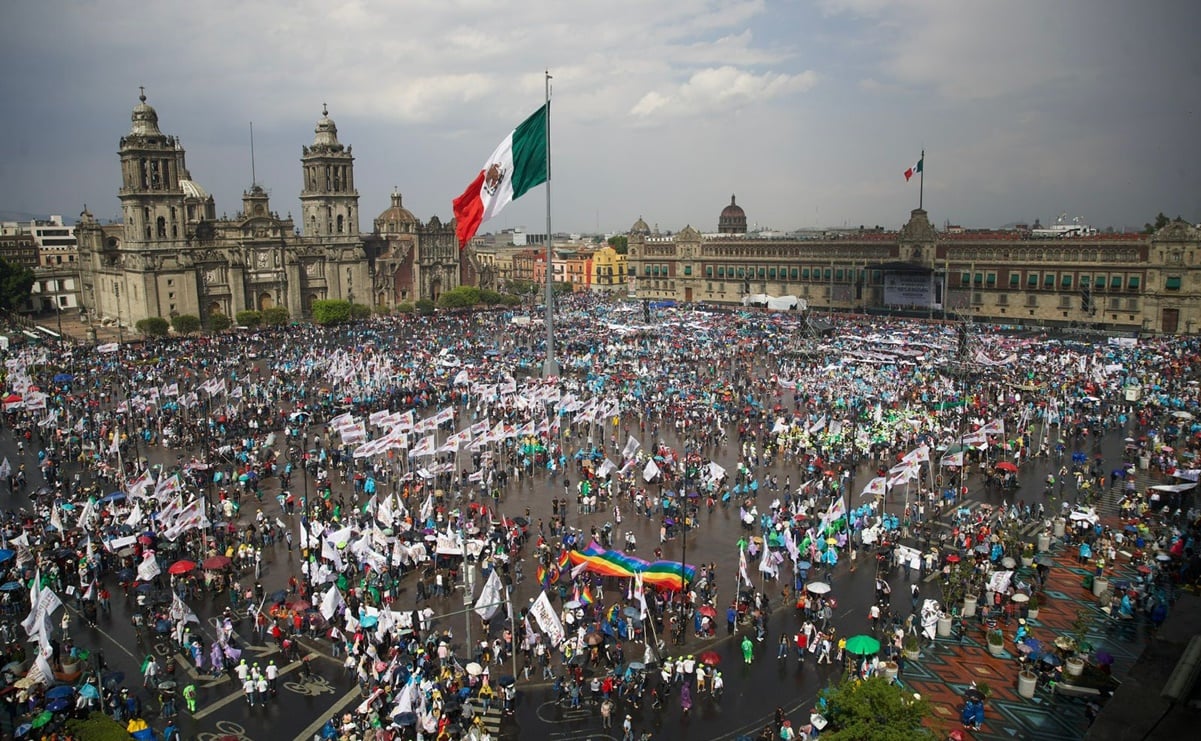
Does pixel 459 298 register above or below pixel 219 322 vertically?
above

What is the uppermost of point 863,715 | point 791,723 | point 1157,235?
point 1157,235

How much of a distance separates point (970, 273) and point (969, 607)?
235 feet

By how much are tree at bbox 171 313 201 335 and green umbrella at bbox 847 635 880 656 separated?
7280 cm

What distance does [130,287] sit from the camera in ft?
266

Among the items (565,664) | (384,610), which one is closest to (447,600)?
(384,610)

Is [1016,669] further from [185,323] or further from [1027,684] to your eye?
[185,323]

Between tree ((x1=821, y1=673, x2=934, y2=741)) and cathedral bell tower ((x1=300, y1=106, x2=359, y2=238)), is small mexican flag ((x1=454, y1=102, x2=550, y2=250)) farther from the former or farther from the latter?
cathedral bell tower ((x1=300, y1=106, x2=359, y2=238))

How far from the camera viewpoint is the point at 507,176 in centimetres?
3456

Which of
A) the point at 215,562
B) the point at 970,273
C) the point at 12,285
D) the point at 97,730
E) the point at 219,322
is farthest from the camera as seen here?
the point at 12,285

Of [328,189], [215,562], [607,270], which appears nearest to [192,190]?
[328,189]

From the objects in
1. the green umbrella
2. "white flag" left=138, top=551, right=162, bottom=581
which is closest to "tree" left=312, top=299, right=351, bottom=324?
"white flag" left=138, top=551, right=162, bottom=581

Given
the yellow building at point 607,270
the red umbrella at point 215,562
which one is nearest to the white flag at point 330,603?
the red umbrella at point 215,562

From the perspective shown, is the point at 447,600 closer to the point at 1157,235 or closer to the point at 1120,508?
the point at 1120,508

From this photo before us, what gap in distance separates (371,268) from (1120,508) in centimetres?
9033
